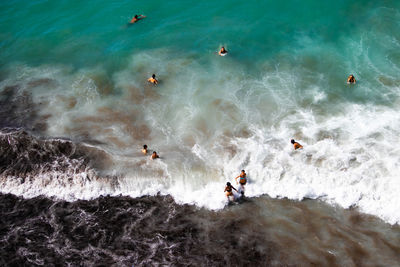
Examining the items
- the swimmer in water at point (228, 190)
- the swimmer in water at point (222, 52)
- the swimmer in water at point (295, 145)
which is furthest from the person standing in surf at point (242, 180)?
the swimmer in water at point (222, 52)

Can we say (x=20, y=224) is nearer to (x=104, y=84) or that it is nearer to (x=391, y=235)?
(x=104, y=84)

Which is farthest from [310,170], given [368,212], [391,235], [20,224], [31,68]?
[31,68]

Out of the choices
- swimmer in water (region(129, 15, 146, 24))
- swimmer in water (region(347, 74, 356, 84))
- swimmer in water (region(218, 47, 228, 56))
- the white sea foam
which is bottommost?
the white sea foam

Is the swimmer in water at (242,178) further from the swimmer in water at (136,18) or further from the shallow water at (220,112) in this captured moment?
the swimmer in water at (136,18)

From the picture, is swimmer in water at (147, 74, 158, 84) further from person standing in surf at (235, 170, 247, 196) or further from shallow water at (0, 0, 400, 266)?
person standing in surf at (235, 170, 247, 196)

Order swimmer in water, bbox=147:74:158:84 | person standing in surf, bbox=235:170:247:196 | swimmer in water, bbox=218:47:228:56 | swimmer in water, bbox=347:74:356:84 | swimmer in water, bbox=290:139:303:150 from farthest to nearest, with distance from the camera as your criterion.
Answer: swimmer in water, bbox=218:47:228:56, swimmer in water, bbox=147:74:158:84, swimmer in water, bbox=347:74:356:84, swimmer in water, bbox=290:139:303:150, person standing in surf, bbox=235:170:247:196

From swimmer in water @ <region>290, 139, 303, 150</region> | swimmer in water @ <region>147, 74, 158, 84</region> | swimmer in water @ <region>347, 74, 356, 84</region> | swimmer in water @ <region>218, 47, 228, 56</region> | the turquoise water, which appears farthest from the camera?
swimmer in water @ <region>218, 47, 228, 56</region>

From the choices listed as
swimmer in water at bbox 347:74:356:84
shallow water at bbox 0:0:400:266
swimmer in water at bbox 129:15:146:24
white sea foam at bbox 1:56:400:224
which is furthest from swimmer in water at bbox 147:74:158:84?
swimmer in water at bbox 347:74:356:84

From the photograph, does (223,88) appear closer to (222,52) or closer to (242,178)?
(222,52)

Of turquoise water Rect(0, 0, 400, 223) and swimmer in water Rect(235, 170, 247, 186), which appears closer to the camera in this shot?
swimmer in water Rect(235, 170, 247, 186)
